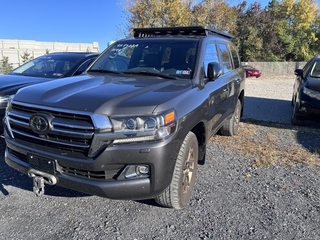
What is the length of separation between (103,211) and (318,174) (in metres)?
3.09

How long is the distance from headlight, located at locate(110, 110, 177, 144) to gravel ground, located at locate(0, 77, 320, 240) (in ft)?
3.17

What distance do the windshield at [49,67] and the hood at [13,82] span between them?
47cm

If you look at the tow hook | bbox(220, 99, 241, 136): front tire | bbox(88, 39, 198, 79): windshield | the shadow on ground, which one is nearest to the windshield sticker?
bbox(88, 39, 198, 79): windshield

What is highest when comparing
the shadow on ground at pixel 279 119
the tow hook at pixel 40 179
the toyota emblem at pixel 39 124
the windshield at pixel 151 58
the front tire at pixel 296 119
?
the windshield at pixel 151 58

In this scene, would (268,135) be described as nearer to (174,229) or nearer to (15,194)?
(174,229)

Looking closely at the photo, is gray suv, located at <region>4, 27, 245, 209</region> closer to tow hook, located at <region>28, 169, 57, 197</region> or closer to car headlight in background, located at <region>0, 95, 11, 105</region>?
tow hook, located at <region>28, 169, 57, 197</region>

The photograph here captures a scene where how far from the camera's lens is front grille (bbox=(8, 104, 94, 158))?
256 cm

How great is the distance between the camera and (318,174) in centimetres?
421

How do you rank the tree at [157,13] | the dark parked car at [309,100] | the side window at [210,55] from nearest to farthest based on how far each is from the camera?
the side window at [210,55] < the dark parked car at [309,100] < the tree at [157,13]

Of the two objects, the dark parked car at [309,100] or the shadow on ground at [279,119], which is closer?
the shadow on ground at [279,119]

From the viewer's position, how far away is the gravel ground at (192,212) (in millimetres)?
2820

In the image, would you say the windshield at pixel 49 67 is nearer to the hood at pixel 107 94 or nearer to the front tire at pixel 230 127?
the hood at pixel 107 94

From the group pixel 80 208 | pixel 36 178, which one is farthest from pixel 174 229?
pixel 36 178

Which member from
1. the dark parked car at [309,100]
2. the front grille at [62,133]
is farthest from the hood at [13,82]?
the dark parked car at [309,100]
